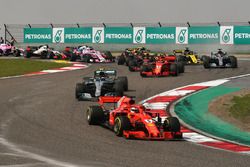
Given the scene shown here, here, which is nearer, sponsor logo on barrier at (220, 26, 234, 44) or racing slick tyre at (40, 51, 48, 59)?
racing slick tyre at (40, 51, 48, 59)

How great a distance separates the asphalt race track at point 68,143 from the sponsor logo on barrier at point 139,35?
23979 mm

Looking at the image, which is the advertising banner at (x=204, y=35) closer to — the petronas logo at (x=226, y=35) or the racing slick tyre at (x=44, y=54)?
the petronas logo at (x=226, y=35)

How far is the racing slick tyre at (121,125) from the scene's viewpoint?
12758 millimetres

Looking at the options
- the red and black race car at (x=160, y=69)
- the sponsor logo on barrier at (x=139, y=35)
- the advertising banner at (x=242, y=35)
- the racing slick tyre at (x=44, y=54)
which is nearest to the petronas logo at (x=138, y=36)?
the sponsor logo on barrier at (x=139, y=35)

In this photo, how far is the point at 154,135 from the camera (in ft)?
40.8

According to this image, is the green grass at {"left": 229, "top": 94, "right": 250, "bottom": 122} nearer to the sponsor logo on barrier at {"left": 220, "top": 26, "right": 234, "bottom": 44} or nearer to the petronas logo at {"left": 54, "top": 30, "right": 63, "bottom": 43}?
the sponsor logo on barrier at {"left": 220, "top": 26, "right": 234, "bottom": 44}

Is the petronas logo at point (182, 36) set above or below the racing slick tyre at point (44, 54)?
above

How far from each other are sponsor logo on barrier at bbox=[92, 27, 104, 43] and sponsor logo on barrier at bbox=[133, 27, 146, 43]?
2.48 m

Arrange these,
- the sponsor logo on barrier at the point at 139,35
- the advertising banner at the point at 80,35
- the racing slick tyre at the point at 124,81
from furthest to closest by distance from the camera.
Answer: the advertising banner at the point at 80,35 → the sponsor logo on barrier at the point at 139,35 → the racing slick tyre at the point at 124,81

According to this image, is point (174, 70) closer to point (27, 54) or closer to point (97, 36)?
point (27, 54)

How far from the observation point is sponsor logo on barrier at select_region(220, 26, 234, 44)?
41516 millimetres

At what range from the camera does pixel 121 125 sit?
12766 millimetres

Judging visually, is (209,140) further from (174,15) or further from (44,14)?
(44,14)

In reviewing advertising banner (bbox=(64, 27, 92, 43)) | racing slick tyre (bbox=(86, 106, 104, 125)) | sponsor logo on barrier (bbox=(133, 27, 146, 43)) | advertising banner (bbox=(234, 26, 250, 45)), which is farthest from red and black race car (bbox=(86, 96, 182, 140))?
advertising banner (bbox=(64, 27, 92, 43))
